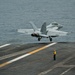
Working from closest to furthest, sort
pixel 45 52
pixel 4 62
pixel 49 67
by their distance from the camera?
pixel 49 67, pixel 4 62, pixel 45 52

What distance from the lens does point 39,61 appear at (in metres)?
57.3

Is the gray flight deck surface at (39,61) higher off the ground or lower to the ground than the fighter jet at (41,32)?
lower

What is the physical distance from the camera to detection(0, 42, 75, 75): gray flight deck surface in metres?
50.1

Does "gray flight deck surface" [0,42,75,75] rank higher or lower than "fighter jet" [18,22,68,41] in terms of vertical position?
lower

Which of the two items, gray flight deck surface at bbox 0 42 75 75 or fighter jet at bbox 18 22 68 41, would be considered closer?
gray flight deck surface at bbox 0 42 75 75

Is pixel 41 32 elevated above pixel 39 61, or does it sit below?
above

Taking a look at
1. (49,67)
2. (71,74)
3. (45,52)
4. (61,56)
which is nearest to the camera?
(71,74)

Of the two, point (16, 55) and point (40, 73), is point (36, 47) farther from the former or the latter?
point (40, 73)

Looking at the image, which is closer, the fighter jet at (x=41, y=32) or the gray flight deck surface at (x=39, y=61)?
the gray flight deck surface at (x=39, y=61)

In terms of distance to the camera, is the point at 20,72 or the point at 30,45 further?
the point at 30,45

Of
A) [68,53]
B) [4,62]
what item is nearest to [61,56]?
[68,53]

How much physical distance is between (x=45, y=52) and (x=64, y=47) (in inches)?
288

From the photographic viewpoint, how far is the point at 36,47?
7125 centimetres

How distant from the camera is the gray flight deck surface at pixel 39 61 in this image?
5006 centimetres
